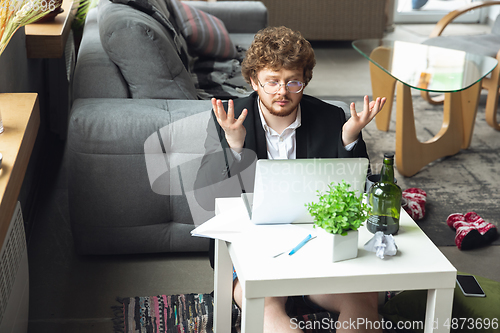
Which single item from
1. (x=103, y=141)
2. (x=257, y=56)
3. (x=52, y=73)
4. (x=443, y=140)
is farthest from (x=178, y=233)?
(x=443, y=140)

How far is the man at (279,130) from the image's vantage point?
1.47 meters

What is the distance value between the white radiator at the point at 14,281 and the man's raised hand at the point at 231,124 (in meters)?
0.62

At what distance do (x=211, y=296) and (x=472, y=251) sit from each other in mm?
1107

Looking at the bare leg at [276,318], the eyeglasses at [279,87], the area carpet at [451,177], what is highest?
the eyeglasses at [279,87]

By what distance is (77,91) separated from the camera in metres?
2.05

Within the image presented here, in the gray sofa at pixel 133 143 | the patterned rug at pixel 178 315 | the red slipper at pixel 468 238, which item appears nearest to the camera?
the patterned rug at pixel 178 315

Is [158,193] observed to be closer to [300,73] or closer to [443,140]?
[300,73]

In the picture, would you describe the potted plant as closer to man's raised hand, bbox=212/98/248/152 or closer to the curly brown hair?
man's raised hand, bbox=212/98/248/152

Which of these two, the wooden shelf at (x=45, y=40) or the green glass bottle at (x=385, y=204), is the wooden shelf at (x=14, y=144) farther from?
the green glass bottle at (x=385, y=204)

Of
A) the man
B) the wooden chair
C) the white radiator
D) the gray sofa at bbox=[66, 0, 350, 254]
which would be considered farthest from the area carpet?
the white radiator

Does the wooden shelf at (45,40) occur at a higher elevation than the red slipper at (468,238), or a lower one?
higher

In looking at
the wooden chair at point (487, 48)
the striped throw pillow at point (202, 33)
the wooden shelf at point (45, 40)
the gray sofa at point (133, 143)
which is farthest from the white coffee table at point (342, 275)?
the wooden chair at point (487, 48)

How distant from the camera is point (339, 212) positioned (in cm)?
115

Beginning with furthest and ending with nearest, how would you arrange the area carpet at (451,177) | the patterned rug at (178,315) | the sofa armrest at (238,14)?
the sofa armrest at (238,14) < the area carpet at (451,177) < the patterned rug at (178,315)
